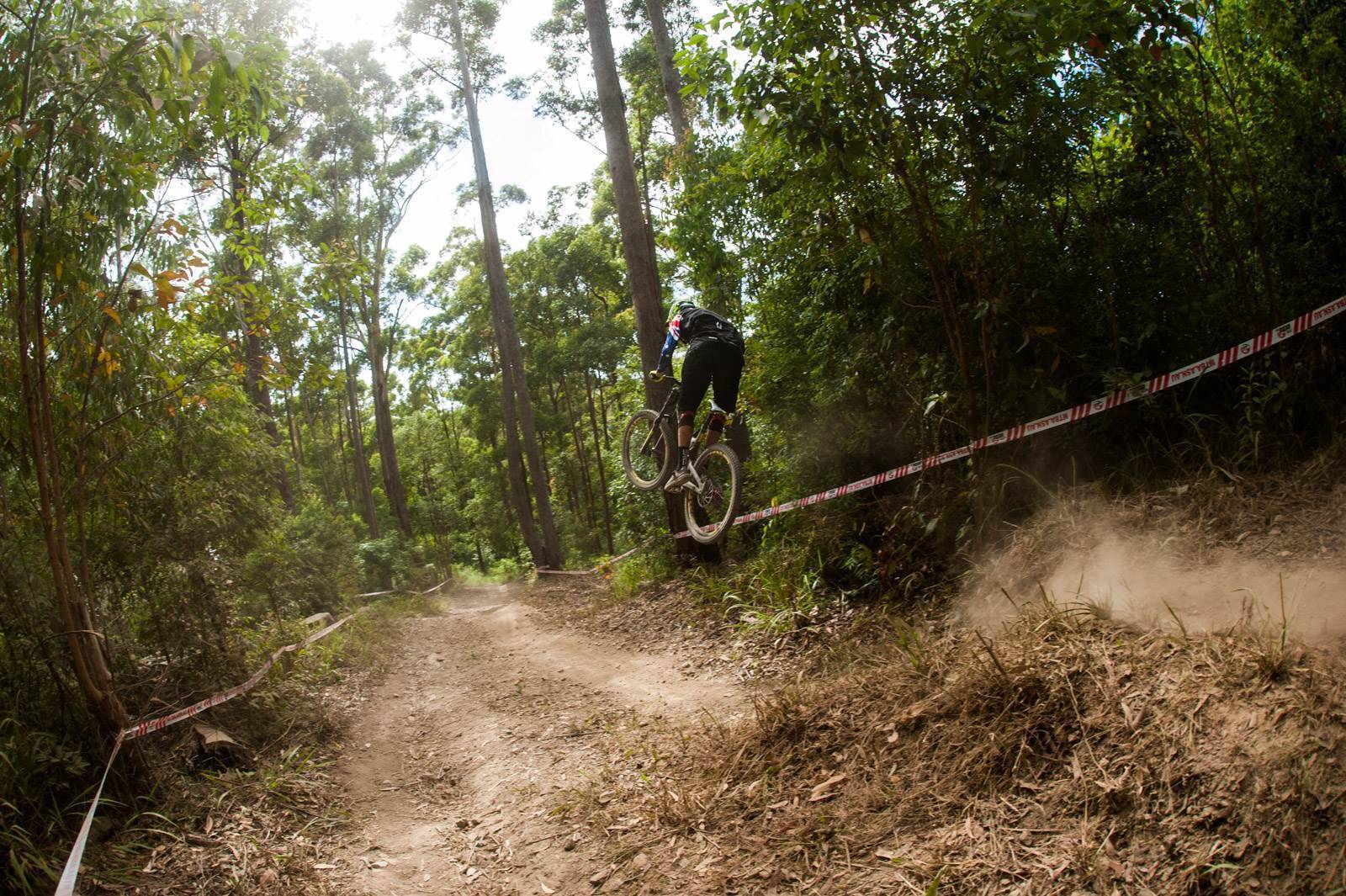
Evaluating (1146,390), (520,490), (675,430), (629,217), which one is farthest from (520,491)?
(1146,390)

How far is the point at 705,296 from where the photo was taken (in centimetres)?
1012

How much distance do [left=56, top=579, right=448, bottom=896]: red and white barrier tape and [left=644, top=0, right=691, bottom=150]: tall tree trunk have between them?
916 cm

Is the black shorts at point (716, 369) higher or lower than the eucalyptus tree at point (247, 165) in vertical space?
lower

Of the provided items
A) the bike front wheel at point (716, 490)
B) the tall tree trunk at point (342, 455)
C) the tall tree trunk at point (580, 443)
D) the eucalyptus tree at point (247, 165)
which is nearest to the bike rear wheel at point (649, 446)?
the bike front wheel at point (716, 490)

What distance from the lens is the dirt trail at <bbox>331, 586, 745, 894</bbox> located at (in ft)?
13.3

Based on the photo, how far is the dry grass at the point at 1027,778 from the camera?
2.39 metres

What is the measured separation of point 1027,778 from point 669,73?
40.4 feet

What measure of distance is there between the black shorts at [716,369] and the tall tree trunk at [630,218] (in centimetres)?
270

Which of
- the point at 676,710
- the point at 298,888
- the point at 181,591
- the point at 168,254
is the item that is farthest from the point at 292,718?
the point at 168,254

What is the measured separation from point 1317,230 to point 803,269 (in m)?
3.70

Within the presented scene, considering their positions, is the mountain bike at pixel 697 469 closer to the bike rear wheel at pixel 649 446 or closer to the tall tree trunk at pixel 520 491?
the bike rear wheel at pixel 649 446

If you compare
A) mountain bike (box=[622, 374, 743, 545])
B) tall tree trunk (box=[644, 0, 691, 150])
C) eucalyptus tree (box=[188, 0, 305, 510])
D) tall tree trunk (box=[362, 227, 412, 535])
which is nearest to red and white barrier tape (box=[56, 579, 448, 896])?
eucalyptus tree (box=[188, 0, 305, 510])

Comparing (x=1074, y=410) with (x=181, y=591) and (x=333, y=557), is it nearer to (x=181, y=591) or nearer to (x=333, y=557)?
(x=181, y=591)

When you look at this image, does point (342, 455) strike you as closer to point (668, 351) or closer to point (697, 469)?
point (668, 351)
